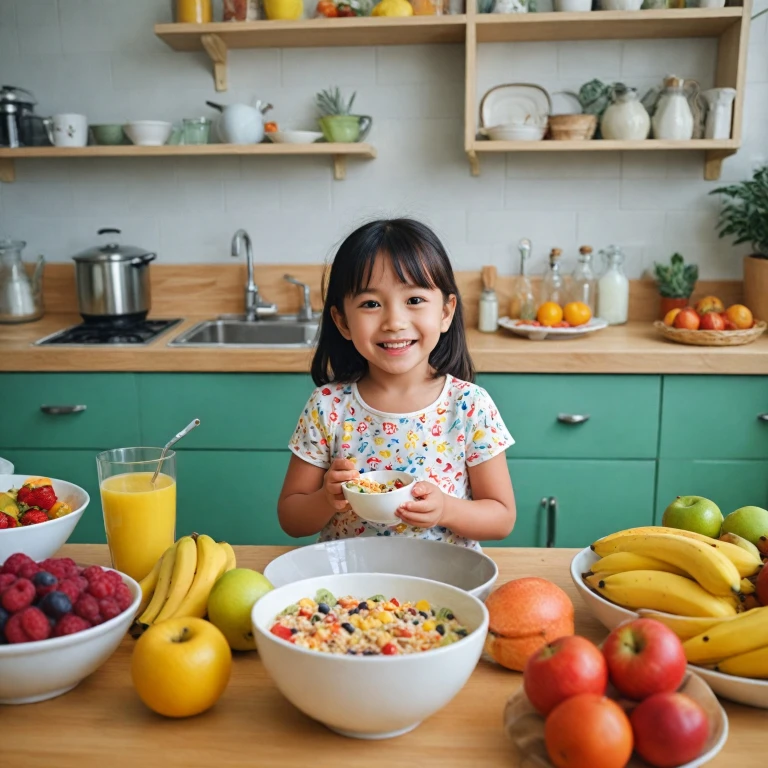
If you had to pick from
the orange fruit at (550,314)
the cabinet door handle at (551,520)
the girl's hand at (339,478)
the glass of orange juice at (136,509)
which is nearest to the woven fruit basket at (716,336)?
the orange fruit at (550,314)

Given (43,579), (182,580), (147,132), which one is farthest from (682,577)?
(147,132)

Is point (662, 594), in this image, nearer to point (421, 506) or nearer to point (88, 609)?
point (421, 506)

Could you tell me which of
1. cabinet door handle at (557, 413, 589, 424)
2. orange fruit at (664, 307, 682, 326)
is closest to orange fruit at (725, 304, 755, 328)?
orange fruit at (664, 307, 682, 326)

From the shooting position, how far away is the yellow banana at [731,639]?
85cm

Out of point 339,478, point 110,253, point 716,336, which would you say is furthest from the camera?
point 110,253

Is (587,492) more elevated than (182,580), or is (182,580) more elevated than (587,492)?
(182,580)

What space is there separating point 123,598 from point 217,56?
244cm

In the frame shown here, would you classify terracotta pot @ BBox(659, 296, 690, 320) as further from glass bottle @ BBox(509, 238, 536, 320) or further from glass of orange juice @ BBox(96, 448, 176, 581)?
glass of orange juice @ BBox(96, 448, 176, 581)

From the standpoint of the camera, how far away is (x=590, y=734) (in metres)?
0.70

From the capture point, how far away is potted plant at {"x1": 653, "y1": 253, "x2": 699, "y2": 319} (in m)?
2.86

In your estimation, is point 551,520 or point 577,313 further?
point 577,313

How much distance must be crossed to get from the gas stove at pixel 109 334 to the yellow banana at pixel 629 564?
1.93 m

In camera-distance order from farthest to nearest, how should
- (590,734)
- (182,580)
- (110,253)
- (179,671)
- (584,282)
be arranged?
(584,282)
(110,253)
(182,580)
(179,671)
(590,734)

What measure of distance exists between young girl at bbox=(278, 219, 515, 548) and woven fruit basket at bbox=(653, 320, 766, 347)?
1.13 meters
